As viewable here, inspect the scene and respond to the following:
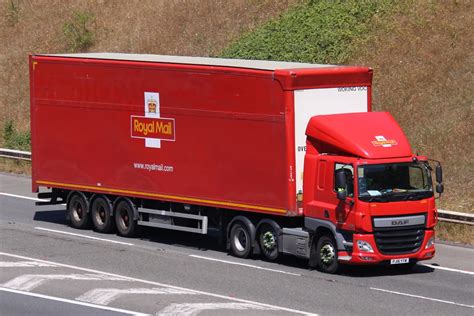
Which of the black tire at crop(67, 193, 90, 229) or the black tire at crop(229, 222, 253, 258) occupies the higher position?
the black tire at crop(67, 193, 90, 229)


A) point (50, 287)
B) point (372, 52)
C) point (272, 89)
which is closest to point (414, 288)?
point (272, 89)

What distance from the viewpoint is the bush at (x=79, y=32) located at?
48.1 metres

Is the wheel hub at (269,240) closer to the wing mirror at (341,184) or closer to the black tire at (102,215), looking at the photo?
the wing mirror at (341,184)

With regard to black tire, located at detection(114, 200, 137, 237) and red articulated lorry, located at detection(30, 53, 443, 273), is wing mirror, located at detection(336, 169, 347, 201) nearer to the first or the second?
red articulated lorry, located at detection(30, 53, 443, 273)

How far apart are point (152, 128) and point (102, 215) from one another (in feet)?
10.2

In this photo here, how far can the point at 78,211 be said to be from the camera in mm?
28031

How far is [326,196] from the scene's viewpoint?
72.5ft

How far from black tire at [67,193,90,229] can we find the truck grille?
8718mm

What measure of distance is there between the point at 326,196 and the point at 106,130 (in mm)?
6718

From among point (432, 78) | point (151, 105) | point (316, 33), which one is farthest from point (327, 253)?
point (316, 33)

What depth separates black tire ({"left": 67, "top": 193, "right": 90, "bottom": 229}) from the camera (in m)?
27.7

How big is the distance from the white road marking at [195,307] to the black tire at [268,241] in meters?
4.22

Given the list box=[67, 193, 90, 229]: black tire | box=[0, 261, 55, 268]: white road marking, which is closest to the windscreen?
box=[0, 261, 55, 268]: white road marking

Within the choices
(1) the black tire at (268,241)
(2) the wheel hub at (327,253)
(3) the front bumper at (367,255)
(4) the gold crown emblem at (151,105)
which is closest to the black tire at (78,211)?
(4) the gold crown emblem at (151,105)
